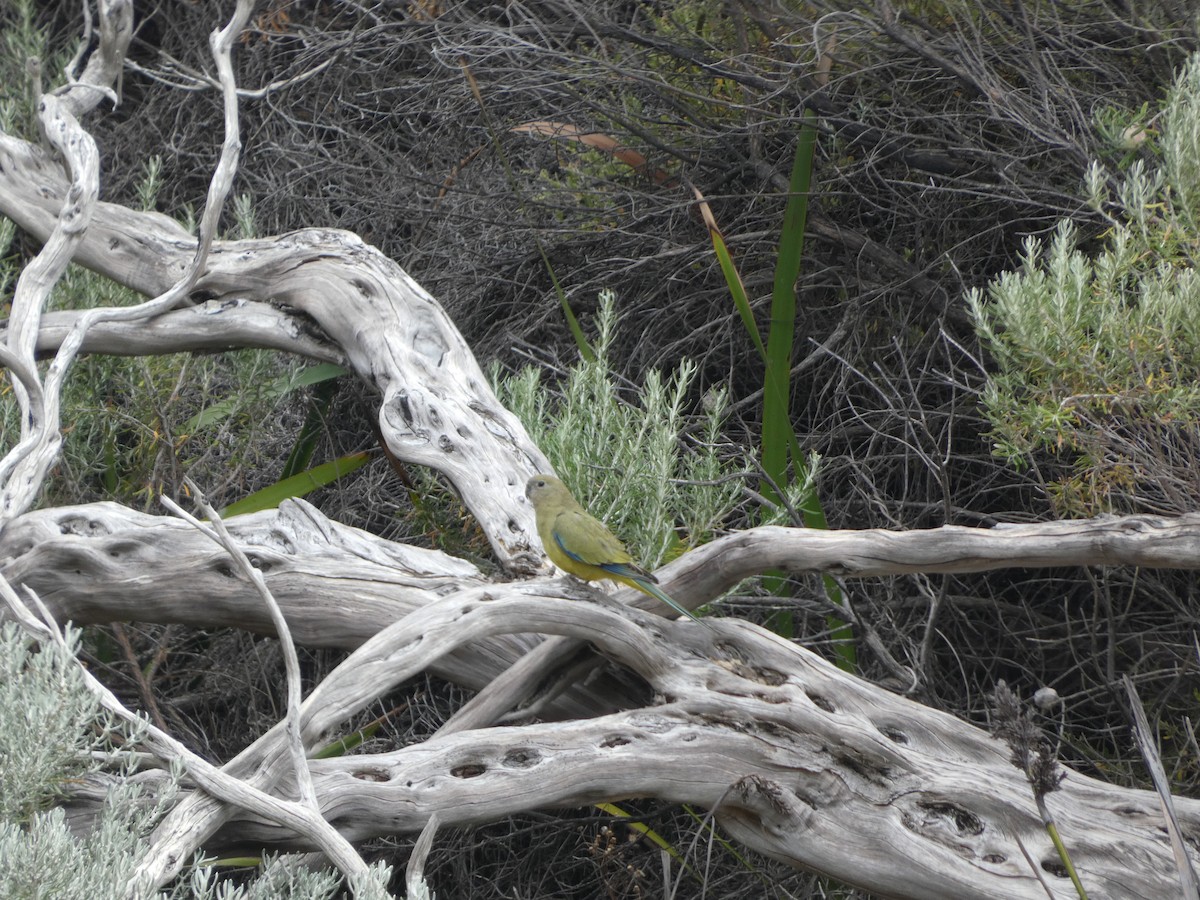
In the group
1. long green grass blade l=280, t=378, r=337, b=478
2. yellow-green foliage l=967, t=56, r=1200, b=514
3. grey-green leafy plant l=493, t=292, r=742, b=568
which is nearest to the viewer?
yellow-green foliage l=967, t=56, r=1200, b=514

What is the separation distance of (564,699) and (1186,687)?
84.0 inches

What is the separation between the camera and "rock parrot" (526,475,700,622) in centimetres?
271

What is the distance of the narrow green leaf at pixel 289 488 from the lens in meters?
3.75

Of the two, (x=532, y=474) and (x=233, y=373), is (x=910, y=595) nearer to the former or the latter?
(x=532, y=474)

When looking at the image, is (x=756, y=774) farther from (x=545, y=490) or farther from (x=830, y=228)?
(x=830, y=228)

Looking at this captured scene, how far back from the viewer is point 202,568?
3.04 metres

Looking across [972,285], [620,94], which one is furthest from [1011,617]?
[620,94]

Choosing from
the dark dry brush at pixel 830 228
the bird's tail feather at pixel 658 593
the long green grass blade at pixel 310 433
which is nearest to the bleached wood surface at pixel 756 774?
the bird's tail feather at pixel 658 593

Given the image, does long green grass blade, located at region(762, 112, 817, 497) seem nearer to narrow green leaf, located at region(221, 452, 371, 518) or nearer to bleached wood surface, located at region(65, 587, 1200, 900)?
bleached wood surface, located at region(65, 587, 1200, 900)

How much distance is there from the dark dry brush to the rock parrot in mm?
721

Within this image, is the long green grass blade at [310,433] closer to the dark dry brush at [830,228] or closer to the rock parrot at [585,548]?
the dark dry brush at [830,228]

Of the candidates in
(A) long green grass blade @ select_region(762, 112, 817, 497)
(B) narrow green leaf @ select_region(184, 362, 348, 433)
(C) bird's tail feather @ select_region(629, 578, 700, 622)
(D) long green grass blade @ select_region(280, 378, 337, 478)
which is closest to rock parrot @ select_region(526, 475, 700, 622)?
(C) bird's tail feather @ select_region(629, 578, 700, 622)

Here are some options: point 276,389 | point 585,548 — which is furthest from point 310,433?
point 585,548

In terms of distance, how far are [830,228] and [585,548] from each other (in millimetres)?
2184
